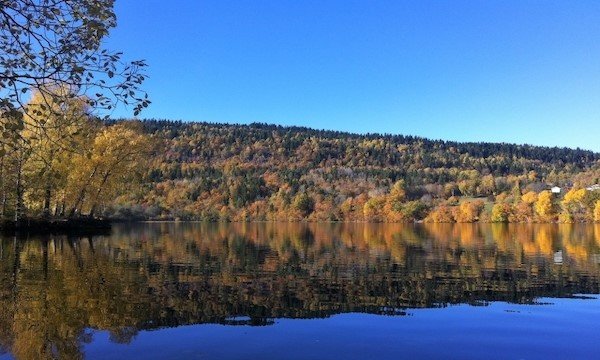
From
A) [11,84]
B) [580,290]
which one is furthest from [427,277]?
[11,84]

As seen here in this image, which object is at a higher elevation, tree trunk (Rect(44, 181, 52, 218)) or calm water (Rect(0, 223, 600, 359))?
tree trunk (Rect(44, 181, 52, 218))

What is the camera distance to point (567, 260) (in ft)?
110

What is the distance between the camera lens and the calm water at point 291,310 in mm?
12438

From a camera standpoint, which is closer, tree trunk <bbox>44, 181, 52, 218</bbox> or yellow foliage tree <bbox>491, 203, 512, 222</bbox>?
tree trunk <bbox>44, 181, 52, 218</bbox>

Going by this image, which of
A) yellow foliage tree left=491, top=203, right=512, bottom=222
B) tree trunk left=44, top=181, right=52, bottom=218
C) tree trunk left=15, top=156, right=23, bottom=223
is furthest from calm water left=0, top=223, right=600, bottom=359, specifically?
yellow foliage tree left=491, top=203, right=512, bottom=222

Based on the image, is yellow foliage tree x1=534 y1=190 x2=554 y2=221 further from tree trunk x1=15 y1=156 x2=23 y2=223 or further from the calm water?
tree trunk x1=15 y1=156 x2=23 y2=223

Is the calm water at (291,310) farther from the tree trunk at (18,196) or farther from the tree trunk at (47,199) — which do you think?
the tree trunk at (47,199)

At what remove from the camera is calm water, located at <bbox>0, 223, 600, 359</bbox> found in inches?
490

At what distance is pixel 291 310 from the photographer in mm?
16953

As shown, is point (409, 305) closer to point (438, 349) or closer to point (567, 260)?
point (438, 349)

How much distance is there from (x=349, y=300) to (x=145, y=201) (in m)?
176

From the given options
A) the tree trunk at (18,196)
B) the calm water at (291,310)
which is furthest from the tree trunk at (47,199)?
the calm water at (291,310)

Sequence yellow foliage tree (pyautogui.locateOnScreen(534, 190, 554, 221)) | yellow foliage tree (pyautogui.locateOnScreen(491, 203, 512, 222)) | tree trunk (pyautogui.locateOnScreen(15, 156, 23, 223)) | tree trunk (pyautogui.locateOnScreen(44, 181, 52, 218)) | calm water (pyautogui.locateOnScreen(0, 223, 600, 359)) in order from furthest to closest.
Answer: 1. yellow foliage tree (pyautogui.locateOnScreen(491, 203, 512, 222))
2. yellow foliage tree (pyautogui.locateOnScreen(534, 190, 554, 221))
3. tree trunk (pyautogui.locateOnScreen(44, 181, 52, 218))
4. tree trunk (pyautogui.locateOnScreen(15, 156, 23, 223))
5. calm water (pyautogui.locateOnScreen(0, 223, 600, 359))

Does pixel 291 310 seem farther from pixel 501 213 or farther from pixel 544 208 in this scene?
pixel 544 208
